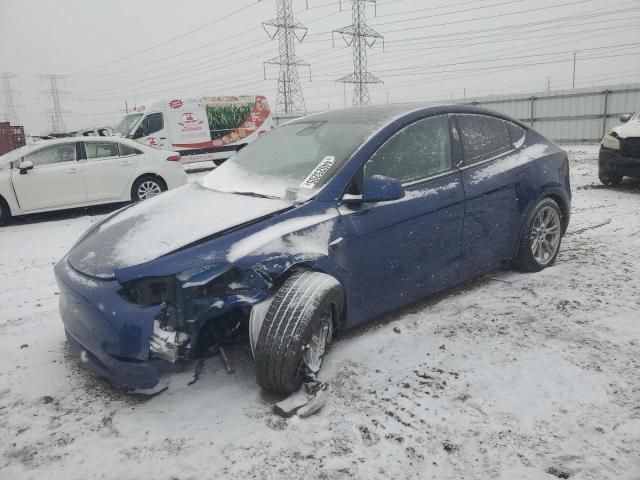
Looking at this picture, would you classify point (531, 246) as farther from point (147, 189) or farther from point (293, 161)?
point (147, 189)

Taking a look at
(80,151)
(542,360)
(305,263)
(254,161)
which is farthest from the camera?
(80,151)

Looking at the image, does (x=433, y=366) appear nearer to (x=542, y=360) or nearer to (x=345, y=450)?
(x=542, y=360)

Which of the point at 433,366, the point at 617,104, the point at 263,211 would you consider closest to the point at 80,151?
the point at 263,211

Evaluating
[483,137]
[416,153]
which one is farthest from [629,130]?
[416,153]

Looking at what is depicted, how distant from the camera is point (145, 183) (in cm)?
893

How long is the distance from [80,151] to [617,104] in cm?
1888

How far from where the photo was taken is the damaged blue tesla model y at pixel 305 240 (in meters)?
2.37

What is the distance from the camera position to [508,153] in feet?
12.8

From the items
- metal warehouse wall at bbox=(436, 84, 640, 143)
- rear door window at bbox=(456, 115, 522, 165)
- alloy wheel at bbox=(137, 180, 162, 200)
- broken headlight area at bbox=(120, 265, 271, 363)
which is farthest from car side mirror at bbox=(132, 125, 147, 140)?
broken headlight area at bbox=(120, 265, 271, 363)

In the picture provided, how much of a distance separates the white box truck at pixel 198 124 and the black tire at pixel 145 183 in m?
6.95

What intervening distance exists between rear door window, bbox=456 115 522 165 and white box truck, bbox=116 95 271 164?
1354 centimetres

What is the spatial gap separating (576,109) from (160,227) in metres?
20.7

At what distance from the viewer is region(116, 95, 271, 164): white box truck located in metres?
15.5

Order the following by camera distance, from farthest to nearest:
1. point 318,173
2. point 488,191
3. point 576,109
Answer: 1. point 576,109
2. point 488,191
3. point 318,173
